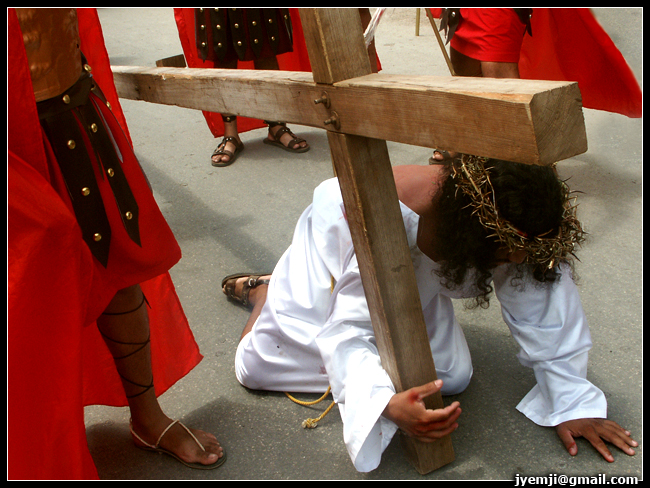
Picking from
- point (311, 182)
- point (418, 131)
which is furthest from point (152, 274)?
point (311, 182)

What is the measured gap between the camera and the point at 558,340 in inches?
66.6

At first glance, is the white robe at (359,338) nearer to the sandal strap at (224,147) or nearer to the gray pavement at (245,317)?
the gray pavement at (245,317)

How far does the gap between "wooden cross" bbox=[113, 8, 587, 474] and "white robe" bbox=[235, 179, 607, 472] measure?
0.36ft

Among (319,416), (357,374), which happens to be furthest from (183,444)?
(357,374)

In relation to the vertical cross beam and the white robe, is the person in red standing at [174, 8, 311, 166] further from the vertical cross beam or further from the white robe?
the vertical cross beam

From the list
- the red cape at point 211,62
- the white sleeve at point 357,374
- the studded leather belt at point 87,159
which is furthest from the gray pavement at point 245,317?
the studded leather belt at point 87,159

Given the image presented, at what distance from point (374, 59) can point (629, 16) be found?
3.91 m

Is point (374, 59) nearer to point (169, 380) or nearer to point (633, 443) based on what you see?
point (169, 380)

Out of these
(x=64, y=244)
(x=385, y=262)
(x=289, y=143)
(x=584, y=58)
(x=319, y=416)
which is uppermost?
(x=64, y=244)

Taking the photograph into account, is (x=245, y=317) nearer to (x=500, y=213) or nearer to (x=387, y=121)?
(x=500, y=213)

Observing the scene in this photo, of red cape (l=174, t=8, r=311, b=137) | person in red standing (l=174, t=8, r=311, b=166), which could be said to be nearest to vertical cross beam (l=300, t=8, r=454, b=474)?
person in red standing (l=174, t=8, r=311, b=166)

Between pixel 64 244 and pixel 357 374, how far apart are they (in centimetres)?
73

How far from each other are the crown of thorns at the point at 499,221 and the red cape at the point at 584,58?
1789 mm

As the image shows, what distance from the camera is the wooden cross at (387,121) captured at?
3.08ft
